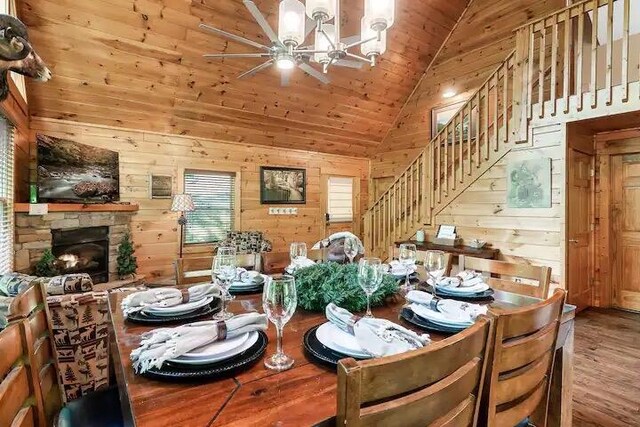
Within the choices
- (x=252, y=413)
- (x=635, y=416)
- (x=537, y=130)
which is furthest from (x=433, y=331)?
(x=537, y=130)

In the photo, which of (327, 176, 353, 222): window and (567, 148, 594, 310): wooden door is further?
(327, 176, 353, 222): window

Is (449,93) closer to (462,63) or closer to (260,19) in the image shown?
(462,63)

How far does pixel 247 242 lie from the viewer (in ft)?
16.8

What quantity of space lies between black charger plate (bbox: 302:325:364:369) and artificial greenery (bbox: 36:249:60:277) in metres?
3.78

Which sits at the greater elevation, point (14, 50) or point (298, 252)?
point (14, 50)

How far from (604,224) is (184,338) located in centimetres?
506

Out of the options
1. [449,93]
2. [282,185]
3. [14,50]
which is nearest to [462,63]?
[449,93]

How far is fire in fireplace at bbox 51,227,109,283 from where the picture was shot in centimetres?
381

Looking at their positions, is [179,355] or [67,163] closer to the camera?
[179,355]

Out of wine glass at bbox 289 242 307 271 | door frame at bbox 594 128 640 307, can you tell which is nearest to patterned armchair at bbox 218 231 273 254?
wine glass at bbox 289 242 307 271

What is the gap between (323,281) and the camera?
1436 mm

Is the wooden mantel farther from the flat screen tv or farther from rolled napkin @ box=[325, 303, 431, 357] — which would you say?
rolled napkin @ box=[325, 303, 431, 357]

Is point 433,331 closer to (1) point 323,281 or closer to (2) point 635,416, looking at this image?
(1) point 323,281

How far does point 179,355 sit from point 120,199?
4.34 metres
